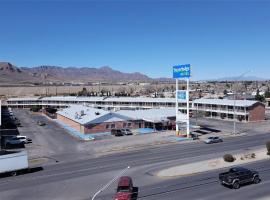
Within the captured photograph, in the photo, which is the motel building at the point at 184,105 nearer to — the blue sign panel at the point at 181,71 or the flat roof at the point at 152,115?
the flat roof at the point at 152,115

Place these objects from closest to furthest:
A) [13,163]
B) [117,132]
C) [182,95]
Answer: [13,163]
[117,132]
[182,95]

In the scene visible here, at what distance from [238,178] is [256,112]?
62.3m

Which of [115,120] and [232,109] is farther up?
[232,109]

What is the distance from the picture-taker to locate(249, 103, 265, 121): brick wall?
91.7 metres

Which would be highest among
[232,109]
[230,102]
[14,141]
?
[230,102]

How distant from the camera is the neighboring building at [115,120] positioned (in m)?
77.2

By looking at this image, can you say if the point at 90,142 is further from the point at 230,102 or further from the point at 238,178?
the point at 230,102

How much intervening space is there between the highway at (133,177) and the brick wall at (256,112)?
36818 millimetres

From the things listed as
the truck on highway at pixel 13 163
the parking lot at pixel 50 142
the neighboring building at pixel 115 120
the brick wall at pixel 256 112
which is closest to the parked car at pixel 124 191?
the truck on highway at pixel 13 163

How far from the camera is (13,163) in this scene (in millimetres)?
42750

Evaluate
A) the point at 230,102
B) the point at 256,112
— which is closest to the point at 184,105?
the point at 230,102

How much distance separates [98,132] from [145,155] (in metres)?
25.7

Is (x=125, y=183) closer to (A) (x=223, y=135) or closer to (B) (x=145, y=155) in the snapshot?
(B) (x=145, y=155)

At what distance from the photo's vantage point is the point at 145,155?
53656 mm
